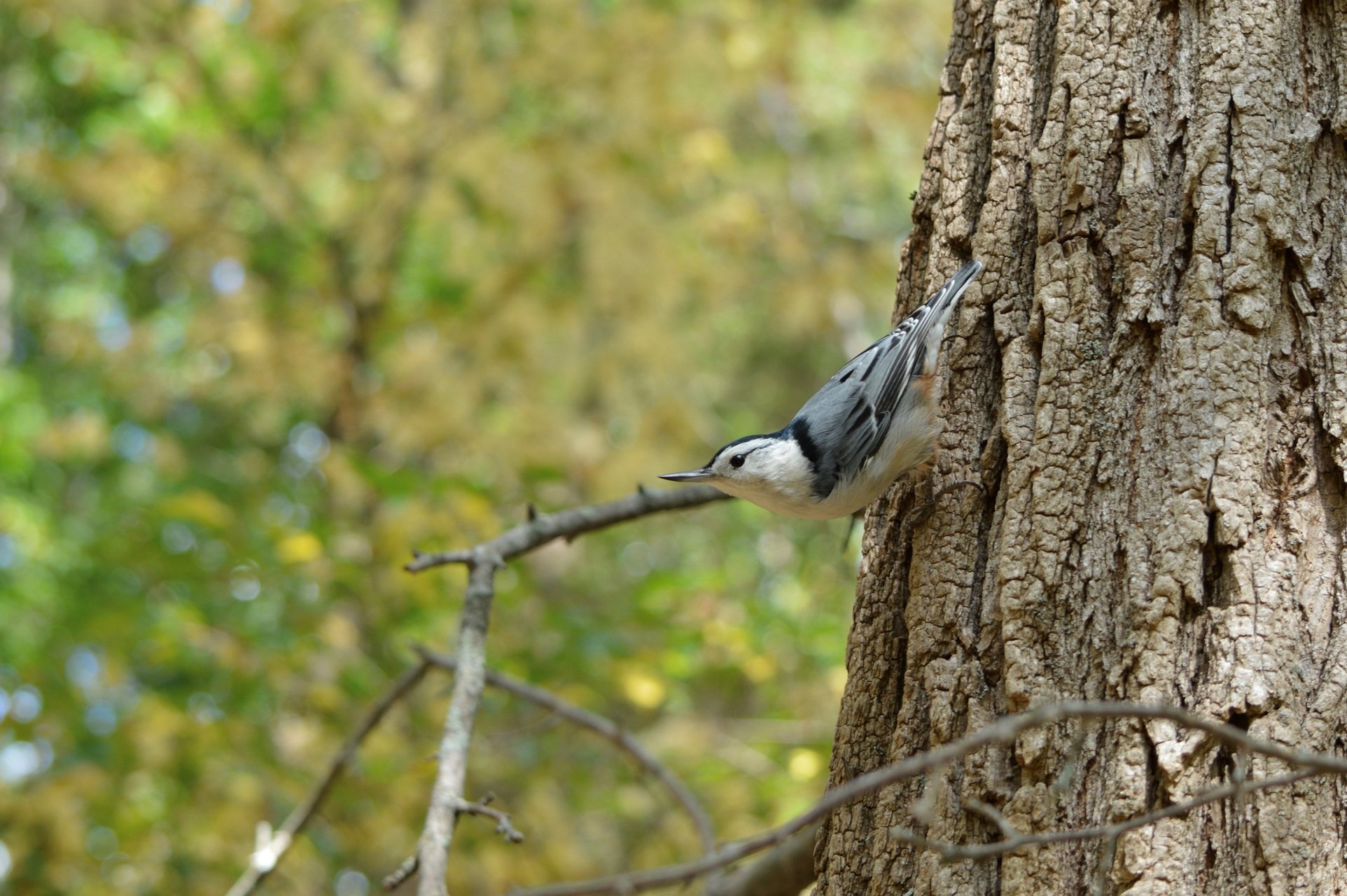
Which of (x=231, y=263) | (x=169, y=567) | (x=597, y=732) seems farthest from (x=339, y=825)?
(x=231, y=263)

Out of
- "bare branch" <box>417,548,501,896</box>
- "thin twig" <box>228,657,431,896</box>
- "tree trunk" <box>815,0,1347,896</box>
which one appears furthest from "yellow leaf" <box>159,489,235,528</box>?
"tree trunk" <box>815,0,1347,896</box>

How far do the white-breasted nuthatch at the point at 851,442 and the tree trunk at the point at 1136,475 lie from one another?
0.28 meters

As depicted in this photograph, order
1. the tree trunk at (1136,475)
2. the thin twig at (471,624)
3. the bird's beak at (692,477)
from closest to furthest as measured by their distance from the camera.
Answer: the tree trunk at (1136,475), the thin twig at (471,624), the bird's beak at (692,477)

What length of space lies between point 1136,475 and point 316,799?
197 centimetres

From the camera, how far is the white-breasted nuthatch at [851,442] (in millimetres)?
2041

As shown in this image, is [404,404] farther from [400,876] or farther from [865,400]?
[400,876]

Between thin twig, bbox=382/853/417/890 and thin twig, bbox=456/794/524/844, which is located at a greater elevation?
thin twig, bbox=456/794/524/844

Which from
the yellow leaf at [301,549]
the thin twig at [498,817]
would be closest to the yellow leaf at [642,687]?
the yellow leaf at [301,549]

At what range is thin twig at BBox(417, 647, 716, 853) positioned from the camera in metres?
2.25

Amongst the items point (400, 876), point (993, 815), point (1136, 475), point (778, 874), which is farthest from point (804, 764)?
point (993, 815)

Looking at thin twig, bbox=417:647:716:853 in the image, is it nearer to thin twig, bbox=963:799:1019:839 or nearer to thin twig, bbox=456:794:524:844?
thin twig, bbox=456:794:524:844

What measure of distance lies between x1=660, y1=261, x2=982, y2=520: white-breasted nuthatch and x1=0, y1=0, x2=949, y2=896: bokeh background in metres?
1.05

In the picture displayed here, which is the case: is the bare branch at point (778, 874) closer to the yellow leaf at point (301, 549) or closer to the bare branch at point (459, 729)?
the bare branch at point (459, 729)

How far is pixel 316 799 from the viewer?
252cm
